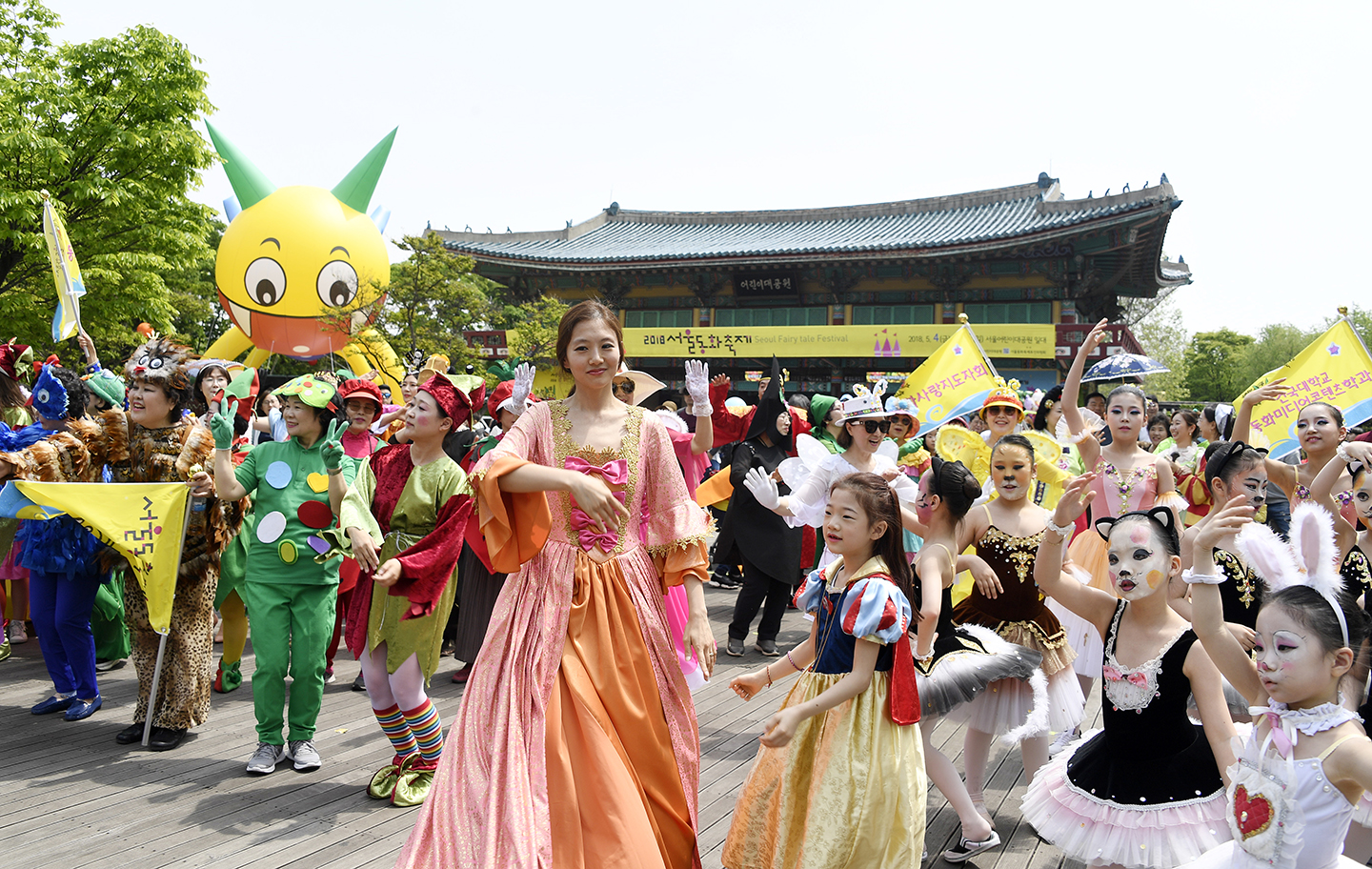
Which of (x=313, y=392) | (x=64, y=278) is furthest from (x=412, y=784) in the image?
(x=64, y=278)

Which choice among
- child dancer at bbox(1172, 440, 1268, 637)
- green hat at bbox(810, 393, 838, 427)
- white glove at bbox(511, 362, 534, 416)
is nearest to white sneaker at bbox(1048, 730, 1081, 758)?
child dancer at bbox(1172, 440, 1268, 637)

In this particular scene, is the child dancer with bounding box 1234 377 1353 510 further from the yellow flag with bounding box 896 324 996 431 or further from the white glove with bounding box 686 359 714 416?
the yellow flag with bounding box 896 324 996 431

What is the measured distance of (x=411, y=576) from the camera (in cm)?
361

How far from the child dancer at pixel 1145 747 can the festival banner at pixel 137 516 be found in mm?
3876

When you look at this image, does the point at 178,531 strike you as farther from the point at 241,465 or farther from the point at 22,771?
the point at 22,771

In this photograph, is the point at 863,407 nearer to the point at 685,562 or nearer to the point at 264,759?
the point at 685,562

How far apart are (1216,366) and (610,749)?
5002 centimetres

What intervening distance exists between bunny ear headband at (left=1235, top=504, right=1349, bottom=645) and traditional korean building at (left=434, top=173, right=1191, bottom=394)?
59.8ft

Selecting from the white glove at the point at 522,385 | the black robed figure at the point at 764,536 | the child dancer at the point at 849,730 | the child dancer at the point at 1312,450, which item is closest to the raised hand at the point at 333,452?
the white glove at the point at 522,385

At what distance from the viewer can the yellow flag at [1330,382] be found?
7.43 m

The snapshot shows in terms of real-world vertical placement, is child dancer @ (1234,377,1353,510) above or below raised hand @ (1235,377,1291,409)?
below

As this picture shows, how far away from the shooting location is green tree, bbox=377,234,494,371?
45.3 ft

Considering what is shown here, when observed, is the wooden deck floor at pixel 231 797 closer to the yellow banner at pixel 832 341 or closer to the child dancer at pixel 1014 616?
the child dancer at pixel 1014 616

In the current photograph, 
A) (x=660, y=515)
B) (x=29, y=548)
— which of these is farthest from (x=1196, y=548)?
(x=29, y=548)
